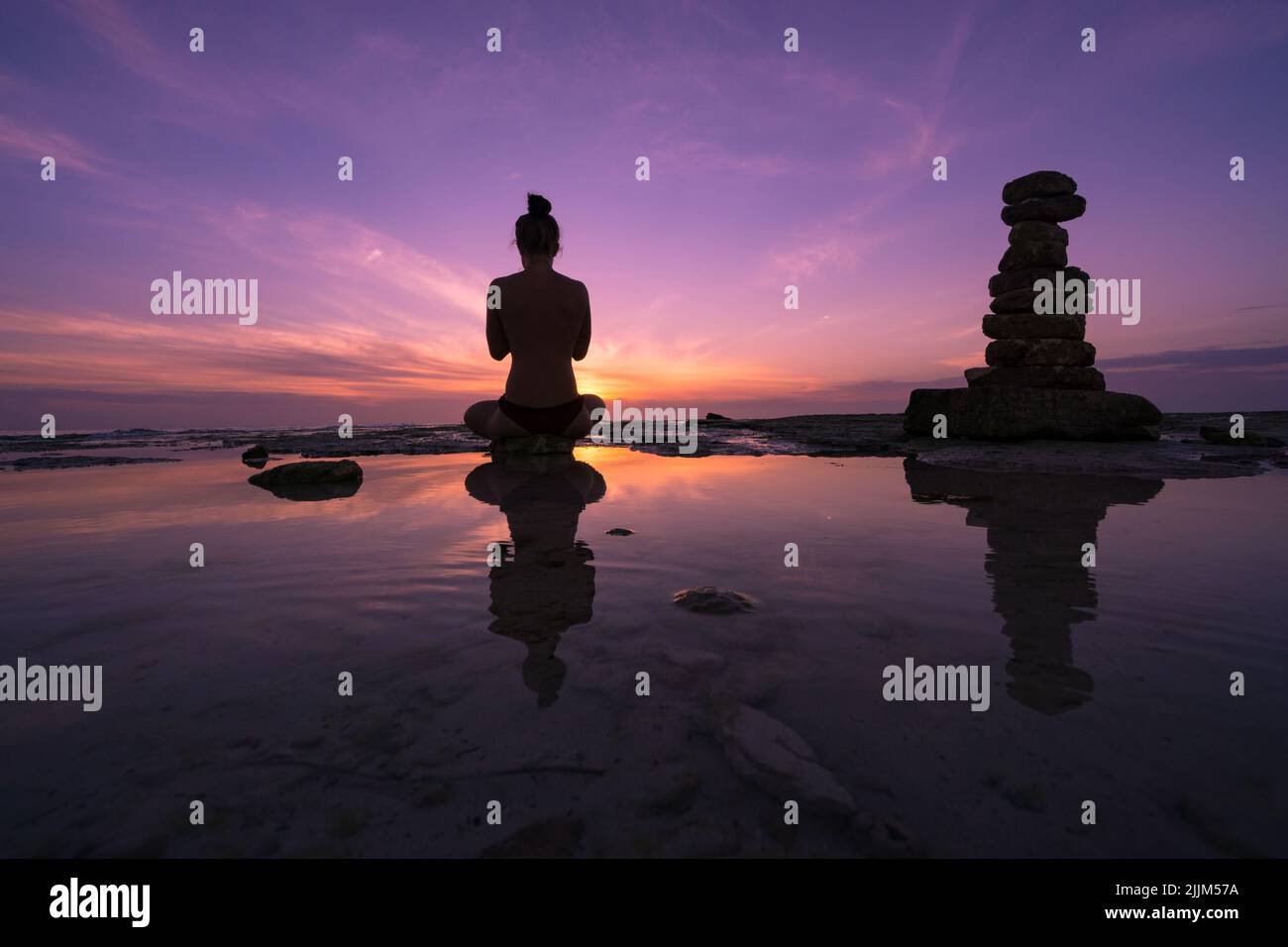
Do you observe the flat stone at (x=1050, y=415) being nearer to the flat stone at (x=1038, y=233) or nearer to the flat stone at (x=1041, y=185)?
the flat stone at (x=1038, y=233)

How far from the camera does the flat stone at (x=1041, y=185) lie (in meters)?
11.3

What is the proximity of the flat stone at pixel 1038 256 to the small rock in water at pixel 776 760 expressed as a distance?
45.4 feet

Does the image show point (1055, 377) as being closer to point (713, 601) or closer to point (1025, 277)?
point (1025, 277)

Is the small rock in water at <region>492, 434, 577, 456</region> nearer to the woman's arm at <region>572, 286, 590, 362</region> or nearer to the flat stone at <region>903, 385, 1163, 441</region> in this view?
the woman's arm at <region>572, 286, 590, 362</region>

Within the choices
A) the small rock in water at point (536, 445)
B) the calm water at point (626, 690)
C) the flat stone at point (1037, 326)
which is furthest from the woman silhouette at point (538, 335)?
the flat stone at point (1037, 326)

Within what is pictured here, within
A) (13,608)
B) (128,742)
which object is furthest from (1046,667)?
(13,608)

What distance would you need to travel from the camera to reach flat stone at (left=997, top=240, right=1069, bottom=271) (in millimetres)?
11305

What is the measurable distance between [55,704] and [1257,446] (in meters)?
14.9

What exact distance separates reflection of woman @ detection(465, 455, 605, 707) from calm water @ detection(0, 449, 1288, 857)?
19 mm

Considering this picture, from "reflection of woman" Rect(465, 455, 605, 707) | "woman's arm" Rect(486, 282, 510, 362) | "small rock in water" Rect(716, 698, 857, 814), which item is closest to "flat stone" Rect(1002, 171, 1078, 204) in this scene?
"woman's arm" Rect(486, 282, 510, 362)

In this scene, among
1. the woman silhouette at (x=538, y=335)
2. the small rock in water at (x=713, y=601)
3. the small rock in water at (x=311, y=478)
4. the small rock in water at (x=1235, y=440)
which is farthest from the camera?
the small rock in water at (x=1235, y=440)

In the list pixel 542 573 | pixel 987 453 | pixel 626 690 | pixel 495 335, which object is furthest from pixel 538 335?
pixel 987 453

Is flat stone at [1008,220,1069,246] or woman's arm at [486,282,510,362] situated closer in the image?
woman's arm at [486,282,510,362]

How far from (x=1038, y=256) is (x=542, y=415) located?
11102mm
